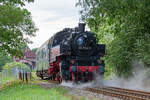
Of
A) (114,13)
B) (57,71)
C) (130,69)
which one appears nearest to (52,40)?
(57,71)

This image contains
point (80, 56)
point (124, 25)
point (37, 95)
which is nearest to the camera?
point (37, 95)

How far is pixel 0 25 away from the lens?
18.2 meters

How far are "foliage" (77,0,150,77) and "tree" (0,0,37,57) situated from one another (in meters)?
5.50

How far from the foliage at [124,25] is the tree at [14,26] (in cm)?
550

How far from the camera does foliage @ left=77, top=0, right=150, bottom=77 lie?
40.9 ft

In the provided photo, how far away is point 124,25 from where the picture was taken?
17016mm

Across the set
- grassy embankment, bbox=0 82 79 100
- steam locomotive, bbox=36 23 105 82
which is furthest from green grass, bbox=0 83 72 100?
steam locomotive, bbox=36 23 105 82

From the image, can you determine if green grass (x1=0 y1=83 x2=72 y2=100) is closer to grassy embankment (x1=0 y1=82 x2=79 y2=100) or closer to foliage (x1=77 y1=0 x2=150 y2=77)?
grassy embankment (x1=0 y1=82 x2=79 y2=100)

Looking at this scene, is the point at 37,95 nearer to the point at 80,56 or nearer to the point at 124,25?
the point at 80,56

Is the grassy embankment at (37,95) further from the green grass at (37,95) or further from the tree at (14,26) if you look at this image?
the tree at (14,26)

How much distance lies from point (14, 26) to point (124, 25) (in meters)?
7.70

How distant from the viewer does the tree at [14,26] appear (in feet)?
58.7

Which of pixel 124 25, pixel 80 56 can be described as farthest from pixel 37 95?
pixel 124 25

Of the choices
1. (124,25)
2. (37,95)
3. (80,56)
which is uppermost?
(124,25)
